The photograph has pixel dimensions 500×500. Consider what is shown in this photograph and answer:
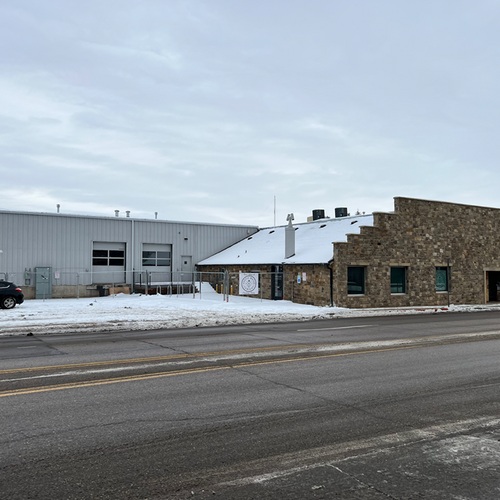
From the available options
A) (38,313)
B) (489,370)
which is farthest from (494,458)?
(38,313)

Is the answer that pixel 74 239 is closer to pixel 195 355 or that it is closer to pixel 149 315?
pixel 149 315

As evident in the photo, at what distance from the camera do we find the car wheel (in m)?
24.0

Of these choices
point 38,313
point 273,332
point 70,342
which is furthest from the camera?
point 38,313

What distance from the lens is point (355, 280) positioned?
2812 cm

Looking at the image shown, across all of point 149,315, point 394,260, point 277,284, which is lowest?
point 149,315

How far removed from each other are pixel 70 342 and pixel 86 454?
29.2ft

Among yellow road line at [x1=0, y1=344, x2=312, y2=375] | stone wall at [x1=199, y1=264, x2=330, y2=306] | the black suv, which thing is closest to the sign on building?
stone wall at [x1=199, y1=264, x2=330, y2=306]

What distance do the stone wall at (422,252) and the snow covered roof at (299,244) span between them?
71.2 inches

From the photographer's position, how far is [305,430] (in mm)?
5875

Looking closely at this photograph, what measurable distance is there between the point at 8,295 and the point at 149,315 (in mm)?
7937

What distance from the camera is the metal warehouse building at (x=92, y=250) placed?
33000 millimetres

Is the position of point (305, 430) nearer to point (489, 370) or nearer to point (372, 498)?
point (372, 498)

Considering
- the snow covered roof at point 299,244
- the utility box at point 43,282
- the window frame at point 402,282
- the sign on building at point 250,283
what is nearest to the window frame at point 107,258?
the utility box at point 43,282

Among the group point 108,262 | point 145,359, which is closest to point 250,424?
point 145,359
